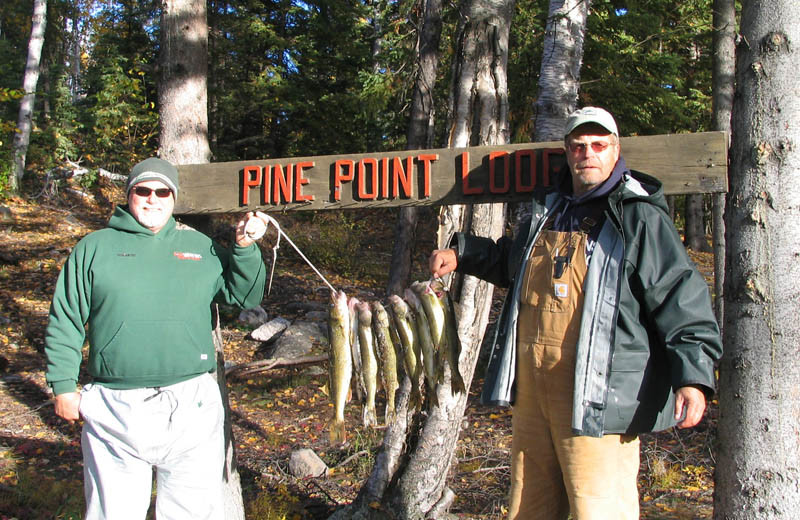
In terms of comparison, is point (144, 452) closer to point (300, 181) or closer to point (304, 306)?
point (300, 181)

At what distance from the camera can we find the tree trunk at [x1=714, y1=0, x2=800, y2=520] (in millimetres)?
3191

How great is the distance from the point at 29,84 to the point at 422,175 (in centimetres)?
1859

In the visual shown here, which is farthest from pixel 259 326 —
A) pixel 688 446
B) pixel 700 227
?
pixel 700 227

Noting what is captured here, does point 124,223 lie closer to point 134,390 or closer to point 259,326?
point 134,390

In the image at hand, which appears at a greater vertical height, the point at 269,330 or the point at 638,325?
the point at 638,325

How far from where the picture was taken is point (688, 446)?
6.94m

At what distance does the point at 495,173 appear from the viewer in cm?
372

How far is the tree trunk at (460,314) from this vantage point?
15.4ft

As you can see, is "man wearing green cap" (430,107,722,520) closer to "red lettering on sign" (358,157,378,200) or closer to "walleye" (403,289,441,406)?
"walleye" (403,289,441,406)

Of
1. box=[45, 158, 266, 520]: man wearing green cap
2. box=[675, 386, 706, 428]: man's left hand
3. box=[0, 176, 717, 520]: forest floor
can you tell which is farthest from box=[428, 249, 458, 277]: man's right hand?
box=[0, 176, 717, 520]: forest floor

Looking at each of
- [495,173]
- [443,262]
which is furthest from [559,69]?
[443,262]

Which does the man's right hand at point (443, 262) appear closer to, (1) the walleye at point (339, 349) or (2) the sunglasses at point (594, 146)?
(1) the walleye at point (339, 349)

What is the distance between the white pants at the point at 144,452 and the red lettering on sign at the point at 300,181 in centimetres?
128

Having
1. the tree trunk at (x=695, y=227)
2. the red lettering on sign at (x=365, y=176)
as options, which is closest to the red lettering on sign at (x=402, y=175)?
the red lettering on sign at (x=365, y=176)
